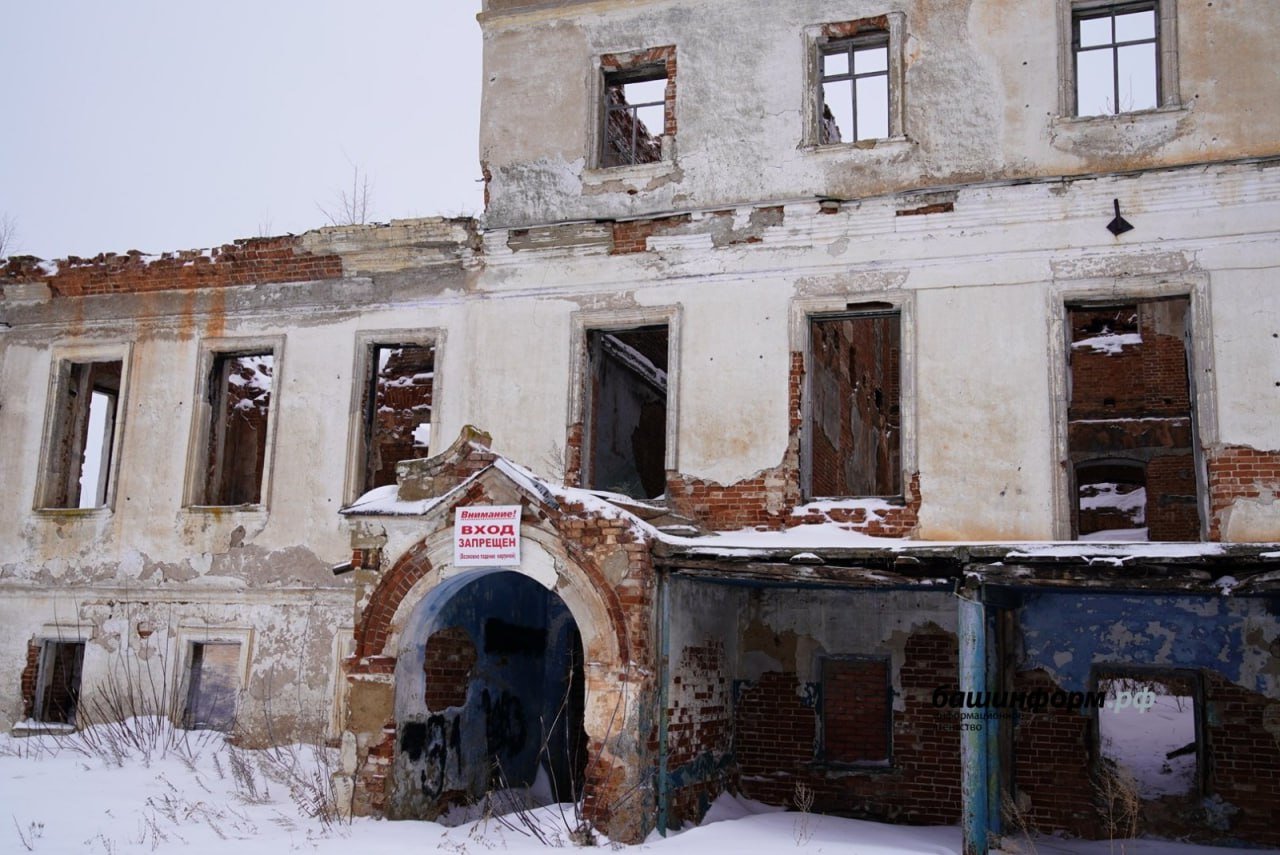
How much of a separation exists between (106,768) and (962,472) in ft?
29.3

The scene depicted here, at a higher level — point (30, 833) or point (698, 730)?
point (698, 730)

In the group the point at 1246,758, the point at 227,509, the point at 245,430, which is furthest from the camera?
the point at 245,430

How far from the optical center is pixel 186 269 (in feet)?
48.2

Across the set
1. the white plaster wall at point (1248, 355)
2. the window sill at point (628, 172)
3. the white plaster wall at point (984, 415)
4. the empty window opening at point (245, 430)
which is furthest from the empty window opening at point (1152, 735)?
the empty window opening at point (245, 430)

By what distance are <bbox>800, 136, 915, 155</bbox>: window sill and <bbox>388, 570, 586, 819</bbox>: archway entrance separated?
5357 millimetres

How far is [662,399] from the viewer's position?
16797 millimetres

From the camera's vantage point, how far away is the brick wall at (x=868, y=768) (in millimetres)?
11523

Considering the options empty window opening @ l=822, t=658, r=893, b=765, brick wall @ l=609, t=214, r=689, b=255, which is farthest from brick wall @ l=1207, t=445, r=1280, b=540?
brick wall @ l=609, t=214, r=689, b=255

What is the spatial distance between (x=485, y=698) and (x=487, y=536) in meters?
2.27

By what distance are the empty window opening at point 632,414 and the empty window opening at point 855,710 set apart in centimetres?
330

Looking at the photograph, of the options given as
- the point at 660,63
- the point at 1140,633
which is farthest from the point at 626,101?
the point at 1140,633

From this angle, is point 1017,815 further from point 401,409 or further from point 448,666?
point 401,409

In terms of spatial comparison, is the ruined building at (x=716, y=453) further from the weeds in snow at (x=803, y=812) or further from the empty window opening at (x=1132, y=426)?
the empty window opening at (x=1132, y=426)

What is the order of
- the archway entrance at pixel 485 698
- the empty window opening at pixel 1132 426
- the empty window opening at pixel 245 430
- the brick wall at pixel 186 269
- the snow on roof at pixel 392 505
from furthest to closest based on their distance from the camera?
the empty window opening at pixel 1132 426 < the empty window opening at pixel 245 430 < the brick wall at pixel 186 269 < the archway entrance at pixel 485 698 < the snow on roof at pixel 392 505
